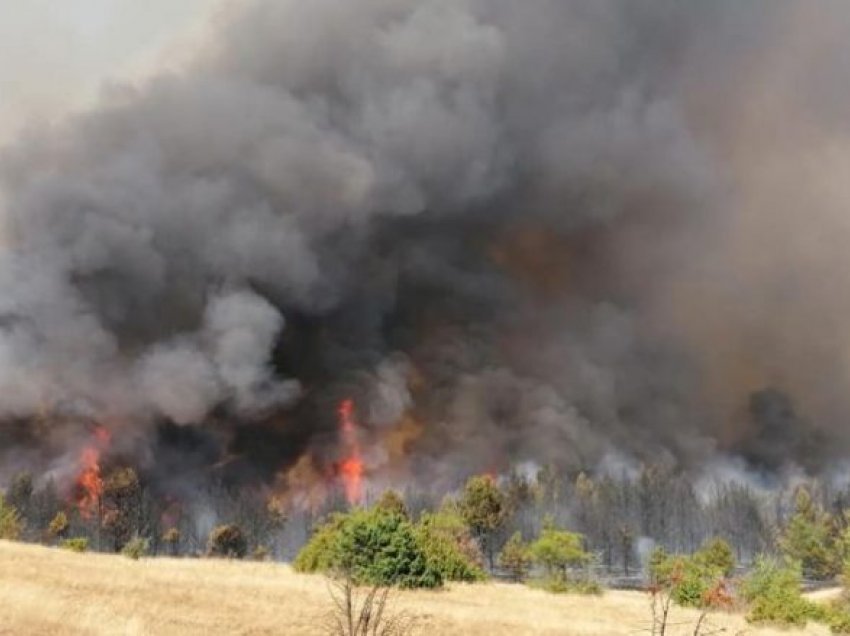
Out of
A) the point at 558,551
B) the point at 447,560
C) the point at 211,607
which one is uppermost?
the point at 558,551

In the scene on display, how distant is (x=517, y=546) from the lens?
136750mm

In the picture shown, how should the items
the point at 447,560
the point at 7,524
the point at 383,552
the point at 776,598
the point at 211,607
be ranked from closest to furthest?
the point at 211,607
the point at 383,552
the point at 776,598
the point at 447,560
the point at 7,524

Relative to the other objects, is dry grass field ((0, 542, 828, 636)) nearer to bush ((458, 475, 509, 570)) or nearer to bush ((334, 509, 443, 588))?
bush ((334, 509, 443, 588))

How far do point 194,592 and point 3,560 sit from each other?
32.5 feet

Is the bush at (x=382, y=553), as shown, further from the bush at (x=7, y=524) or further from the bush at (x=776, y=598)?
the bush at (x=7, y=524)

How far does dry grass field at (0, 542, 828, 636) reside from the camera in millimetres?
22062

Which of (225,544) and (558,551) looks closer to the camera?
(558,551)

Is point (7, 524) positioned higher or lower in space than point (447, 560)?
higher

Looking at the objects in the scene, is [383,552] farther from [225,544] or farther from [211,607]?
[225,544]

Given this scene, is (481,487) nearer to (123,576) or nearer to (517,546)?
(517,546)

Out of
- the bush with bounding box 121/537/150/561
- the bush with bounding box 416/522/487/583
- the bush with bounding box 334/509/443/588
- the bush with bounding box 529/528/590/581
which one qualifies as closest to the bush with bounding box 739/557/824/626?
the bush with bounding box 334/509/443/588

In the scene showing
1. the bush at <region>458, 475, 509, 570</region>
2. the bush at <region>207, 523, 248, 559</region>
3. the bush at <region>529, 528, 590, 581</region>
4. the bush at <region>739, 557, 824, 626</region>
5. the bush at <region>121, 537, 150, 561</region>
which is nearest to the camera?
the bush at <region>739, 557, 824, 626</region>

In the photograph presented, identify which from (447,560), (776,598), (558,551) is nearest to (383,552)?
(447,560)

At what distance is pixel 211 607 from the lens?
25.5m
